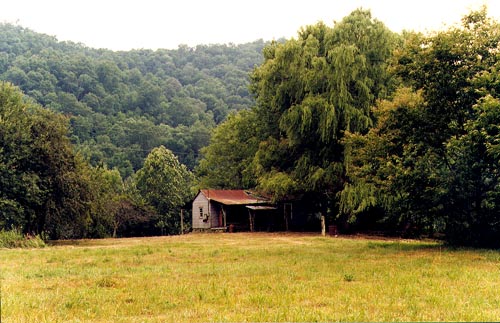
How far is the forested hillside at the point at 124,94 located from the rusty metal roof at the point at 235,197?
31842 mm

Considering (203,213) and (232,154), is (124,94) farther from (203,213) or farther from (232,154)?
(203,213)

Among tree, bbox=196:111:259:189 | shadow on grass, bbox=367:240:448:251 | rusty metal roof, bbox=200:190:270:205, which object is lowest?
shadow on grass, bbox=367:240:448:251

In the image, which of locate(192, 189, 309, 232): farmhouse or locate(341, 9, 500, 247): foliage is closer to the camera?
locate(341, 9, 500, 247): foliage

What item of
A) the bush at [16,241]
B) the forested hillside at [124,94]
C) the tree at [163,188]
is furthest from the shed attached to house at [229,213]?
the forested hillside at [124,94]

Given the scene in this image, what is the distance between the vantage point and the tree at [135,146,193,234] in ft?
210

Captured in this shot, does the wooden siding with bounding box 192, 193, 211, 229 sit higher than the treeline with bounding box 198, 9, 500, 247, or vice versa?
the treeline with bounding box 198, 9, 500, 247

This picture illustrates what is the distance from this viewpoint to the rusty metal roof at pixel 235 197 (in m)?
46.3

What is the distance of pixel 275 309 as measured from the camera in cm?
894

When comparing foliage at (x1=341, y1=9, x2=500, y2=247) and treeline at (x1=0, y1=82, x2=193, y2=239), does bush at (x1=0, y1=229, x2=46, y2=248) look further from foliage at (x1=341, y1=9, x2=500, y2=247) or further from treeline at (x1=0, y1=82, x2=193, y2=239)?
foliage at (x1=341, y1=9, x2=500, y2=247)

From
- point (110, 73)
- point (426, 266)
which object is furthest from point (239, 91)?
point (426, 266)

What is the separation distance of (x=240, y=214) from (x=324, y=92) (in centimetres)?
1911

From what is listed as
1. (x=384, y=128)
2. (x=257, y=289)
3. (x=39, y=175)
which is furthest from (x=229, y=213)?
(x=257, y=289)

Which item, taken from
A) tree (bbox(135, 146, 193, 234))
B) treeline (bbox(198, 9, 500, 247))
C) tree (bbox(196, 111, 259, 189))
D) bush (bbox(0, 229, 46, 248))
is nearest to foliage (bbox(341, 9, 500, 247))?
treeline (bbox(198, 9, 500, 247))

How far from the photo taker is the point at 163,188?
6569cm
